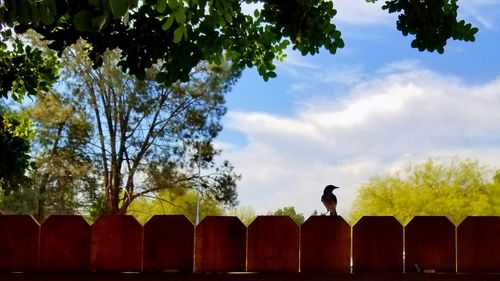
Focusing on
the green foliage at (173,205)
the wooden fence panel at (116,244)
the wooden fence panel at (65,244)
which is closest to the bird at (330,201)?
the wooden fence panel at (116,244)

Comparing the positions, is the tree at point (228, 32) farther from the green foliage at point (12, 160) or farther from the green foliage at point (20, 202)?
the green foliage at point (20, 202)

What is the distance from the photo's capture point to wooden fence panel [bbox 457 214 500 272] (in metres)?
2.25

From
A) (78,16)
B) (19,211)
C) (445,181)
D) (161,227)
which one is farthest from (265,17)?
(445,181)

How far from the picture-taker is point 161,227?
225 centimetres

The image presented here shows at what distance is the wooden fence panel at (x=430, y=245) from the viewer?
7.32 ft

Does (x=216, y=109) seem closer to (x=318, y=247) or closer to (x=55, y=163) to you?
(x=55, y=163)

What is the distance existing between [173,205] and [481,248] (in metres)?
19.5

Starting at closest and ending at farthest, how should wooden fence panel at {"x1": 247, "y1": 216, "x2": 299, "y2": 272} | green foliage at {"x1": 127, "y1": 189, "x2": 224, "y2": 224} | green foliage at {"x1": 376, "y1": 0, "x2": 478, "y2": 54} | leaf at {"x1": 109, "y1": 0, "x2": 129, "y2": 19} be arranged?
leaf at {"x1": 109, "y1": 0, "x2": 129, "y2": 19} < wooden fence panel at {"x1": 247, "y1": 216, "x2": 299, "y2": 272} < green foliage at {"x1": 376, "y1": 0, "x2": 478, "y2": 54} < green foliage at {"x1": 127, "y1": 189, "x2": 224, "y2": 224}

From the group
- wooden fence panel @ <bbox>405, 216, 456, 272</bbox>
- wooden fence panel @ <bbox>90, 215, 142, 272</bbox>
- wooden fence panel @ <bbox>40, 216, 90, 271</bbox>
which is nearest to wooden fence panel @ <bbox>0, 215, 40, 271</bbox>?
wooden fence panel @ <bbox>40, 216, 90, 271</bbox>

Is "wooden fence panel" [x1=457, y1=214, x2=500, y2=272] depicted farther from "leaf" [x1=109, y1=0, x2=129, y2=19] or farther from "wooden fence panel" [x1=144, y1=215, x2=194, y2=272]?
"leaf" [x1=109, y1=0, x2=129, y2=19]

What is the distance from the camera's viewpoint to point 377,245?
225cm

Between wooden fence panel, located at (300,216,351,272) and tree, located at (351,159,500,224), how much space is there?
1751 centimetres

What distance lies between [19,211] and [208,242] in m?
17.6

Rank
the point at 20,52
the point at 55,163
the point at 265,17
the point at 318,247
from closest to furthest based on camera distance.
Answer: the point at 318,247 → the point at 265,17 → the point at 20,52 → the point at 55,163
